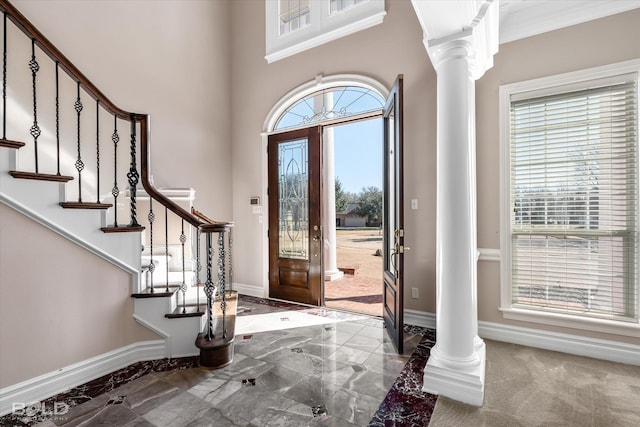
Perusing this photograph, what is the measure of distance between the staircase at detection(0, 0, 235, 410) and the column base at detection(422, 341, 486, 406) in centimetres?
166

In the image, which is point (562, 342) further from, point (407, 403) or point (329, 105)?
point (329, 105)

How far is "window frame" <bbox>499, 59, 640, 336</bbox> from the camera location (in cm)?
260

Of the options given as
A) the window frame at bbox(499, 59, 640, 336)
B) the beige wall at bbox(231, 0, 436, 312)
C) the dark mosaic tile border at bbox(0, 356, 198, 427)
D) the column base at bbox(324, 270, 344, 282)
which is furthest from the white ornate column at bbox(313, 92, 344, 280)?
the dark mosaic tile border at bbox(0, 356, 198, 427)

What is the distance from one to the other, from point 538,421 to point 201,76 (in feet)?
18.0

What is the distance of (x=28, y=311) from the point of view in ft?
6.75

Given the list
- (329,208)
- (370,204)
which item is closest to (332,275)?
(329,208)


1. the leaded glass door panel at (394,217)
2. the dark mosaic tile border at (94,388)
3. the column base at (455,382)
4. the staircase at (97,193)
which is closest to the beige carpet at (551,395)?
the column base at (455,382)

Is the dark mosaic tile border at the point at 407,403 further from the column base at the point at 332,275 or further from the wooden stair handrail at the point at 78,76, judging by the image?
the column base at the point at 332,275

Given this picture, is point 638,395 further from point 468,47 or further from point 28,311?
point 28,311

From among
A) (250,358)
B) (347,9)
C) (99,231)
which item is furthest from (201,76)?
(250,358)

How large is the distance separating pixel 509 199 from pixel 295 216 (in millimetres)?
2746

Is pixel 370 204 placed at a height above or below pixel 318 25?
below

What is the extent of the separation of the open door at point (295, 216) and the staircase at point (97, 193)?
1.00 metres

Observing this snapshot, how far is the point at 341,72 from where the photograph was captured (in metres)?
4.04
